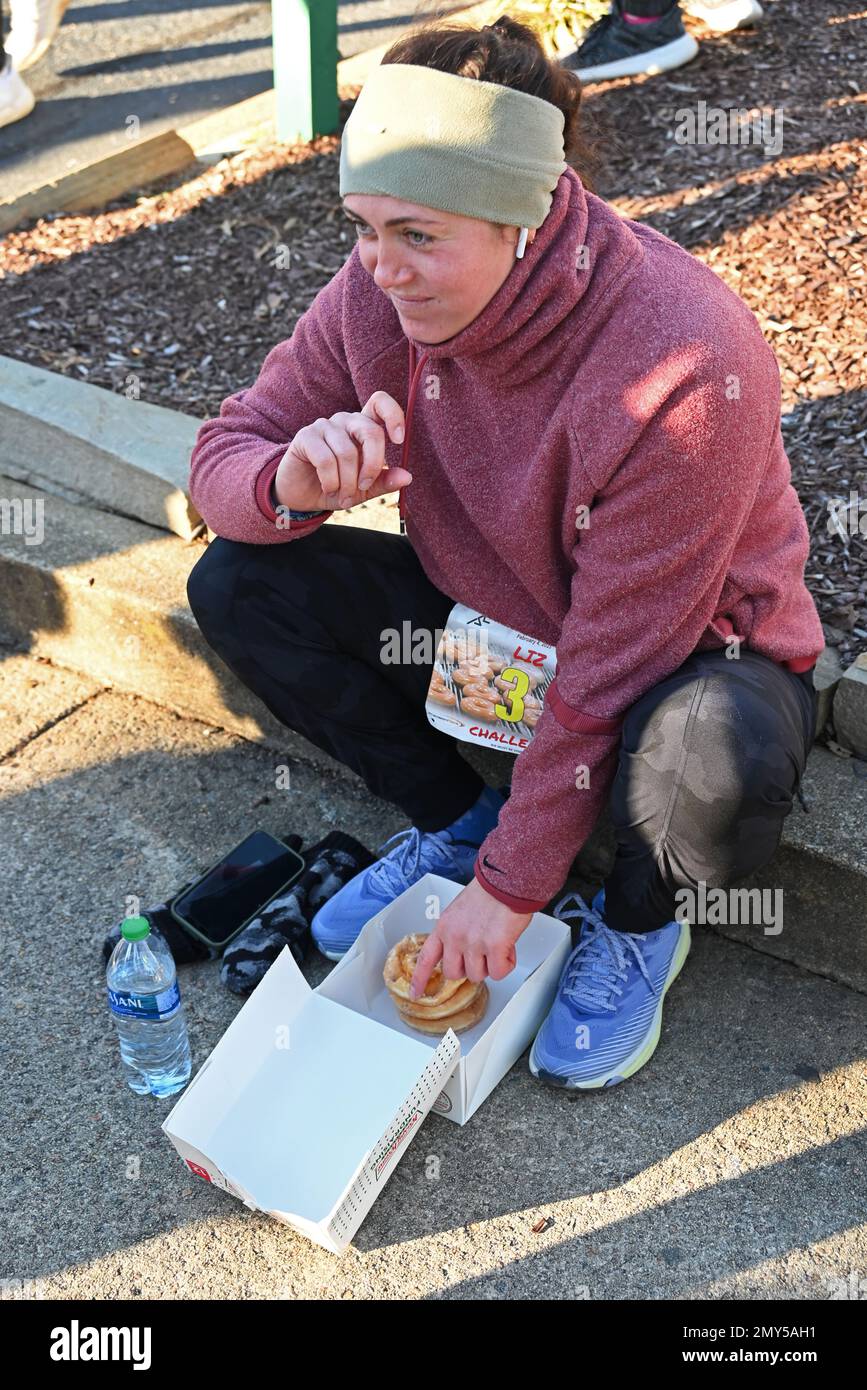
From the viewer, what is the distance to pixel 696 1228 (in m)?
2.31

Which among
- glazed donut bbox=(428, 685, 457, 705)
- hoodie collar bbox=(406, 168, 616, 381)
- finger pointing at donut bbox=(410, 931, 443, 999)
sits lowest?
finger pointing at donut bbox=(410, 931, 443, 999)

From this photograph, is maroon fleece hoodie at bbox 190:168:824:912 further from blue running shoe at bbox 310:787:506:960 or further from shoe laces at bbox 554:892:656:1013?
blue running shoe at bbox 310:787:506:960

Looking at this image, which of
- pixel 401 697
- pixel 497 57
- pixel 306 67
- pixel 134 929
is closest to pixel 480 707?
pixel 401 697

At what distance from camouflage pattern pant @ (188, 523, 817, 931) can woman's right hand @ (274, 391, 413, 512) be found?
0.37m

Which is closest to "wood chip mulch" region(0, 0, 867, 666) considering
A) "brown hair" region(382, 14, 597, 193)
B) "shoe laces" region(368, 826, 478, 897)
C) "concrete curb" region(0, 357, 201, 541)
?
"concrete curb" region(0, 357, 201, 541)

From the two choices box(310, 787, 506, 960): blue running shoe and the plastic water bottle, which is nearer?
the plastic water bottle

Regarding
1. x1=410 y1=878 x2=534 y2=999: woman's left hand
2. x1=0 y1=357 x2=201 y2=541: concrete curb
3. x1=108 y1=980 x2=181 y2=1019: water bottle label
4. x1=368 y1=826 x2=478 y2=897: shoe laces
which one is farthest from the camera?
x1=0 y1=357 x2=201 y2=541: concrete curb

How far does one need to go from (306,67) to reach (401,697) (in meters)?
3.14

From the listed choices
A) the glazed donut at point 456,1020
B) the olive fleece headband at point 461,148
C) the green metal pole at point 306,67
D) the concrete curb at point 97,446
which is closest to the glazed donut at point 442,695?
the glazed donut at point 456,1020

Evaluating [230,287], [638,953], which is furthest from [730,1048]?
[230,287]

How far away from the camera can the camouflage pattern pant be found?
7.53 feet

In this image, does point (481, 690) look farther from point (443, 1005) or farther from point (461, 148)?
point (461, 148)

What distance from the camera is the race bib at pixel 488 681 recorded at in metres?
2.61

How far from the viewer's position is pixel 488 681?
2668mm
